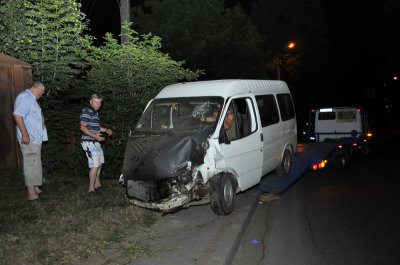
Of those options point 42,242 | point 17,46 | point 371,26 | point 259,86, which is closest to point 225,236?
point 42,242

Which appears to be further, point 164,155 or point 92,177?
point 92,177

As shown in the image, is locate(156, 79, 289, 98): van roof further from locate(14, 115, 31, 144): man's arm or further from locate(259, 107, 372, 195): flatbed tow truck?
locate(259, 107, 372, 195): flatbed tow truck

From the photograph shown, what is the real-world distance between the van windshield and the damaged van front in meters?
0.02

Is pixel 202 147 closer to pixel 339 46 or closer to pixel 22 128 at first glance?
pixel 22 128

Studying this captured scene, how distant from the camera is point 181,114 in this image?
7.02 m

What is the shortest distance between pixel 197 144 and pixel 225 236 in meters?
1.38

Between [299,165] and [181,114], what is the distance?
4115mm

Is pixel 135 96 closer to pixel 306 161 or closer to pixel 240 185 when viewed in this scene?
pixel 240 185

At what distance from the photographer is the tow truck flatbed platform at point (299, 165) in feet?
28.3

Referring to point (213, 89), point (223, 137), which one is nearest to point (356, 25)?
point (213, 89)

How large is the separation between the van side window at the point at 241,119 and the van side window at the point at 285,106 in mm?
1879

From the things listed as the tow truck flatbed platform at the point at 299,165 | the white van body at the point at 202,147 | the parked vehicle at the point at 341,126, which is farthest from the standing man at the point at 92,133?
the parked vehicle at the point at 341,126

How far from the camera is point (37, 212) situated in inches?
251

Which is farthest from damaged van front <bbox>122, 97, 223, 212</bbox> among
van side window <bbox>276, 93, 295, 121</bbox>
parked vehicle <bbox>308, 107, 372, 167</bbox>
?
parked vehicle <bbox>308, 107, 372, 167</bbox>
